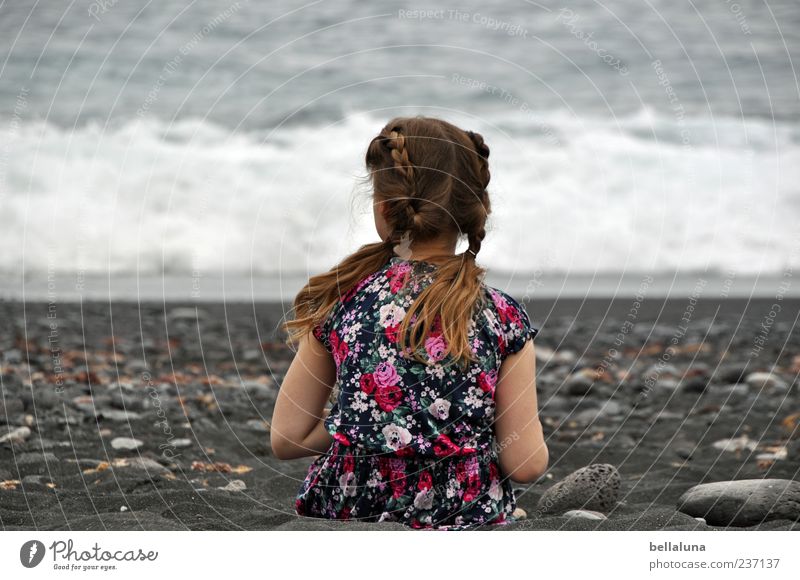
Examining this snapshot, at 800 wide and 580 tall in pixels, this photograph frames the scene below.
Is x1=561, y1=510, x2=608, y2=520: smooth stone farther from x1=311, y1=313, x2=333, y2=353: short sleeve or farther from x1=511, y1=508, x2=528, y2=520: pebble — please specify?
x1=311, y1=313, x2=333, y2=353: short sleeve

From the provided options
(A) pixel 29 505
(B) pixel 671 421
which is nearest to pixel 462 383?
(A) pixel 29 505

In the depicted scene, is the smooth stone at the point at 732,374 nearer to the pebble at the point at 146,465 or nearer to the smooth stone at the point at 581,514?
the smooth stone at the point at 581,514

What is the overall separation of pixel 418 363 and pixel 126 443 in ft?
7.12

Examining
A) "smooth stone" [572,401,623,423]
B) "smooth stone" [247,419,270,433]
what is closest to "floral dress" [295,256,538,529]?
"smooth stone" [247,419,270,433]

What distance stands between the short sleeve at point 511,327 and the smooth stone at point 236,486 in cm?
151

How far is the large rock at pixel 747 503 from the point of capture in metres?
3.26

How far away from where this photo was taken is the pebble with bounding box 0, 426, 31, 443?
13.6ft

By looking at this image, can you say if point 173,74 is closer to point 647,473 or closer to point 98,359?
point 98,359

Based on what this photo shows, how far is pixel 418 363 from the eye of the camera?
8.57ft

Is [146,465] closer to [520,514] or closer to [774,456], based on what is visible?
[520,514]

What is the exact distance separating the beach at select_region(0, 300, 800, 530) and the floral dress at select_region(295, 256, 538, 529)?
0.11m
